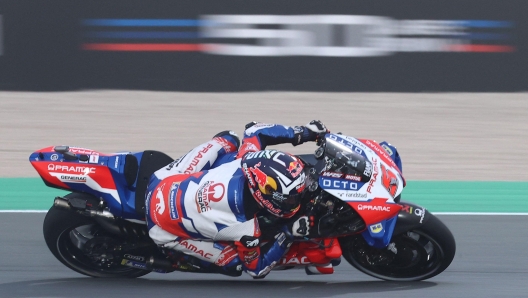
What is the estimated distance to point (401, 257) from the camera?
4.95 m

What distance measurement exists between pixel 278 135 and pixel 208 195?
66 centimetres

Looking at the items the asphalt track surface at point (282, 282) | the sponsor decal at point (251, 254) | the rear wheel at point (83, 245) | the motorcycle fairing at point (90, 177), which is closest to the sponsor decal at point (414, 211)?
the asphalt track surface at point (282, 282)

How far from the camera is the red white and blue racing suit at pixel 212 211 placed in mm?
4535

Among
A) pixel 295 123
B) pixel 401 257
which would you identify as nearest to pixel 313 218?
pixel 401 257

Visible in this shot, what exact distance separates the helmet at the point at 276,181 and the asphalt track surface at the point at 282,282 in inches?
33.4

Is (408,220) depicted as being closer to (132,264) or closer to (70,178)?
(132,264)

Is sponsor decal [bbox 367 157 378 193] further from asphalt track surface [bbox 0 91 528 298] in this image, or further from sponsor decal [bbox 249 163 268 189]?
asphalt track surface [bbox 0 91 528 298]

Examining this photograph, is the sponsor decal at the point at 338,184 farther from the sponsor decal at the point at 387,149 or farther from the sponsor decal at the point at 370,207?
the sponsor decal at the point at 387,149

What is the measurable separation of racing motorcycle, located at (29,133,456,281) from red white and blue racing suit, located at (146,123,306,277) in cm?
13

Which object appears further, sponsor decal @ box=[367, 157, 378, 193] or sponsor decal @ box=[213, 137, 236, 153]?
sponsor decal @ box=[213, 137, 236, 153]

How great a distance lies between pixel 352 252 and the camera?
4957mm

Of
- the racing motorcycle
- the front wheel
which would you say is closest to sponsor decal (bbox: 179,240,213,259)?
the racing motorcycle

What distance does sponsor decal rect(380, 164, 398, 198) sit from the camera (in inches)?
176

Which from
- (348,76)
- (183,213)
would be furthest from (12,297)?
(348,76)
